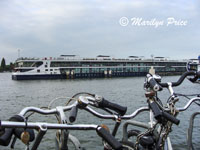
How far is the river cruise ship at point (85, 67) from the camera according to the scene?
89562 millimetres

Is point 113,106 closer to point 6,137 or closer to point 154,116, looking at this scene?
point 154,116

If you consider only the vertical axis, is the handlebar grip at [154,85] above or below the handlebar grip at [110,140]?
above

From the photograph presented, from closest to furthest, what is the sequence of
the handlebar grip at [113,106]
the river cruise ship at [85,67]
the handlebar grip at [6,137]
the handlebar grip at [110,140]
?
the handlebar grip at [6,137]
the handlebar grip at [110,140]
the handlebar grip at [113,106]
the river cruise ship at [85,67]

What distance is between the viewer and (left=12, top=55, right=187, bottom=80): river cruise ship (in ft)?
294

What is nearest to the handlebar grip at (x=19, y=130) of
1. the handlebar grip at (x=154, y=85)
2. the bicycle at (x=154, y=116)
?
the bicycle at (x=154, y=116)

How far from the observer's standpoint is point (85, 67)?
333ft

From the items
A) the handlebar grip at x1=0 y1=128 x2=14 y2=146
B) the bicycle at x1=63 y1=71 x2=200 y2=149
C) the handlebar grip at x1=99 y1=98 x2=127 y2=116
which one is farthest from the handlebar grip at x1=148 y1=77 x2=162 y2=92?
the handlebar grip at x1=0 y1=128 x2=14 y2=146

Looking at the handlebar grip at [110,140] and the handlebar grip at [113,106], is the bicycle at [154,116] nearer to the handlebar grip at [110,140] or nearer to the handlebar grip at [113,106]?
the handlebar grip at [113,106]

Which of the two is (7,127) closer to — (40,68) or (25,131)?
(25,131)

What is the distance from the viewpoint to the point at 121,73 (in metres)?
108

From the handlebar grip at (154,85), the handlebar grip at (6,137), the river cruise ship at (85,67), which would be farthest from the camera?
the river cruise ship at (85,67)

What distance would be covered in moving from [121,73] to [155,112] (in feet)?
347

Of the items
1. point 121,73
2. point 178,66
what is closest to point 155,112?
point 121,73

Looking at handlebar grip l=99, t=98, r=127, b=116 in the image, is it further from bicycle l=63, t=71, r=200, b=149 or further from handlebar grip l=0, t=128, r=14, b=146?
handlebar grip l=0, t=128, r=14, b=146
